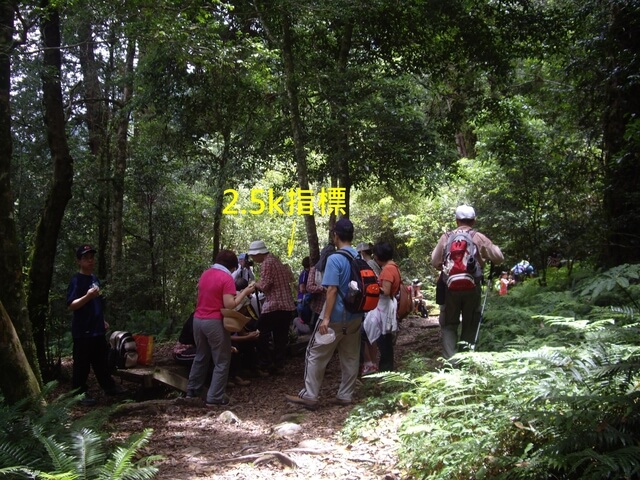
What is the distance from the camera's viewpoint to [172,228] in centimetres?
1586

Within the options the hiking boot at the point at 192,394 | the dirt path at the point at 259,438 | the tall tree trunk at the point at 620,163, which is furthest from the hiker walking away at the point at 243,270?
the tall tree trunk at the point at 620,163

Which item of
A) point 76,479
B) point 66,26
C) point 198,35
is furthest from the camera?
point 66,26

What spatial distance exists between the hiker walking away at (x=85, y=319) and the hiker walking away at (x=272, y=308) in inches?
81.2

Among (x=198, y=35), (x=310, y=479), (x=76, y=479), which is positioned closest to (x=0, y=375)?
(x=76, y=479)

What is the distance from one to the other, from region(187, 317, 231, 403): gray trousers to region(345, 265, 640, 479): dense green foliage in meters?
1.97

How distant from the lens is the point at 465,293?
6.07 meters

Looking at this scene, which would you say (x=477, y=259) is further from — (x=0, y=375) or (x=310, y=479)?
(x=0, y=375)

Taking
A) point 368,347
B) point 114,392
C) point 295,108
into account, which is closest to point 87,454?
point 114,392

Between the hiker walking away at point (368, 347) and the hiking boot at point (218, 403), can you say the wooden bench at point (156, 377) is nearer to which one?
the hiking boot at point (218, 403)

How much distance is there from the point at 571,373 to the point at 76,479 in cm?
312

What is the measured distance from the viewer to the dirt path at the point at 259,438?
426cm

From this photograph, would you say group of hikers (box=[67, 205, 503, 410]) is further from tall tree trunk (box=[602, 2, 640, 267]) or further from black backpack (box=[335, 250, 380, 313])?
tall tree trunk (box=[602, 2, 640, 267])

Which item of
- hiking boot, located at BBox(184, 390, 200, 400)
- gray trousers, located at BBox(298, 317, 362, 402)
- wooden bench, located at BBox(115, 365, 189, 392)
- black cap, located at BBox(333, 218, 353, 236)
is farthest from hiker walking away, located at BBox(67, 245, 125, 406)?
black cap, located at BBox(333, 218, 353, 236)

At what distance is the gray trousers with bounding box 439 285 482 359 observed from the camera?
611cm
